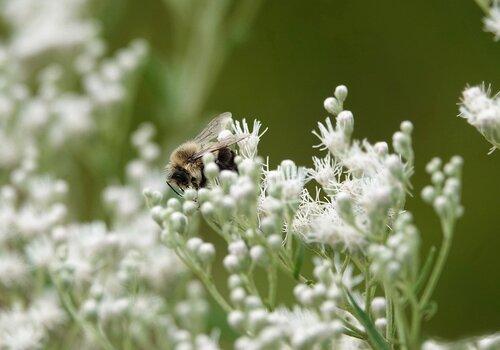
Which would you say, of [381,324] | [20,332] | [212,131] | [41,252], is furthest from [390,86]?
[381,324]

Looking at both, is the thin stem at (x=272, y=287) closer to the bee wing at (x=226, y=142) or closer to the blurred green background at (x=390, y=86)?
the bee wing at (x=226, y=142)

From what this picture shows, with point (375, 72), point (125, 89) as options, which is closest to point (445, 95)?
point (375, 72)

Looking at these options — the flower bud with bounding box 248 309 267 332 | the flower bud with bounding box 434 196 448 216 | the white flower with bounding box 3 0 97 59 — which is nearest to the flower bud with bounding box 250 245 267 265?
the flower bud with bounding box 248 309 267 332

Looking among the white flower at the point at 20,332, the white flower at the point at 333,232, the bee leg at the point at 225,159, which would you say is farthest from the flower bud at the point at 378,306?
the white flower at the point at 20,332

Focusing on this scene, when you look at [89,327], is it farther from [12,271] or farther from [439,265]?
[439,265]

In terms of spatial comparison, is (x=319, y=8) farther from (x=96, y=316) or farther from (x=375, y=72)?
(x=96, y=316)

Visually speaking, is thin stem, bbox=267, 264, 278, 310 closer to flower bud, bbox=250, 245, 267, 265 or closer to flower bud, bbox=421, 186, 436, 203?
flower bud, bbox=250, 245, 267, 265
